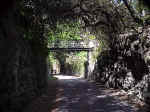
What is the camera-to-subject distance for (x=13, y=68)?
7.46 metres

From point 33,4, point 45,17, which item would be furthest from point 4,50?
point 45,17

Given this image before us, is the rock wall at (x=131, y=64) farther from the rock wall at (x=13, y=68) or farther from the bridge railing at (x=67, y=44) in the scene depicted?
the bridge railing at (x=67, y=44)

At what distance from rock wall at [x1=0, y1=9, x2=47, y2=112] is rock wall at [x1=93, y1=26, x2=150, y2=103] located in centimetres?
509

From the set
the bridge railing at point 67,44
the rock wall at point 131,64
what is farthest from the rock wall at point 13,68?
the bridge railing at point 67,44

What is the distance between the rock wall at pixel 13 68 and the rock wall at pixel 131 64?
16.7 ft

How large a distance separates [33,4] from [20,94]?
563 centimetres

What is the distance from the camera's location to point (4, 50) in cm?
637

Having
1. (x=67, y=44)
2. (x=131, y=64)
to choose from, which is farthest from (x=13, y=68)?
(x=67, y=44)

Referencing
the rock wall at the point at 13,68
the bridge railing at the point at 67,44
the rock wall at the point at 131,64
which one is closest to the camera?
the rock wall at the point at 13,68

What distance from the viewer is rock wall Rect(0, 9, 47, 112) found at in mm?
6375

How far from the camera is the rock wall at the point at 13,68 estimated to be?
6.38 meters

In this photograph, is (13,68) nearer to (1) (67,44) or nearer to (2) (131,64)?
(2) (131,64)

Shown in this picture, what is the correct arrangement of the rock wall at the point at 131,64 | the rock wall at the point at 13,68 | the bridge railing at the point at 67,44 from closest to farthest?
the rock wall at the point at 13,68 < the rock wall at the point at 131,64 < the bridge railing at the point at 67,44

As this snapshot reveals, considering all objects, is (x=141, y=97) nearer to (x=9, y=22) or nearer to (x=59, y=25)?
(x=9, y=22)
